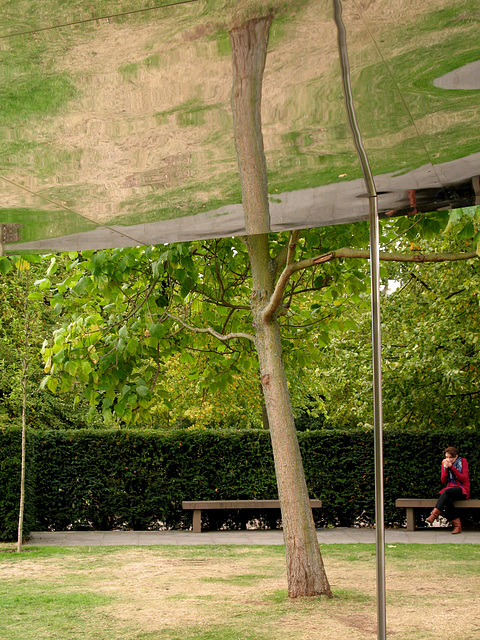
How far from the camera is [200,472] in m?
12.7

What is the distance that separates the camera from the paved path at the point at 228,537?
11109 mm

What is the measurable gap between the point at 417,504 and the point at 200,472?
3731 mm

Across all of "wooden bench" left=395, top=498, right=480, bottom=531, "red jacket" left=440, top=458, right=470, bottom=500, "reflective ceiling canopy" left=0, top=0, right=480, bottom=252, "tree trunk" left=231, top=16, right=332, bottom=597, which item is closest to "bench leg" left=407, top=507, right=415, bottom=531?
"wooden bench" left=395, top=498, right=480, bottom=531

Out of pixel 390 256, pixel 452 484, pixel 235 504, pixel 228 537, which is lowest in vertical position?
pixel 228 537

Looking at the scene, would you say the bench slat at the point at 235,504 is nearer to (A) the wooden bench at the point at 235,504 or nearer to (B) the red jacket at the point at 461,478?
(A) the wooden bench at the point at 235,504

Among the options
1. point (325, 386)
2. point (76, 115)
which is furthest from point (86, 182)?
point (325, 386)

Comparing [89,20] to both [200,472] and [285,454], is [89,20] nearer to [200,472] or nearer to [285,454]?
[285,454]

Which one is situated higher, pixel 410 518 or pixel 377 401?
pixel 377 401

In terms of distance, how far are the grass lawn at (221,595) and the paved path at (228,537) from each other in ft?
1.97

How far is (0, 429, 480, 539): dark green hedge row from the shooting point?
12352 millimetres

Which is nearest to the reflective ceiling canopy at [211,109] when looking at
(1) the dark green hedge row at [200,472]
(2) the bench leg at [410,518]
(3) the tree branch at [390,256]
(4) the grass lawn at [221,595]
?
(3) the tree branch at [390,256]

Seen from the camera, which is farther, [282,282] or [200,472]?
[200,472]

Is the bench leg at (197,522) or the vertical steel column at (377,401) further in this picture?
the bench leg at (197,522)

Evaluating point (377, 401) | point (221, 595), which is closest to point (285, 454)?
point (221, 595)
